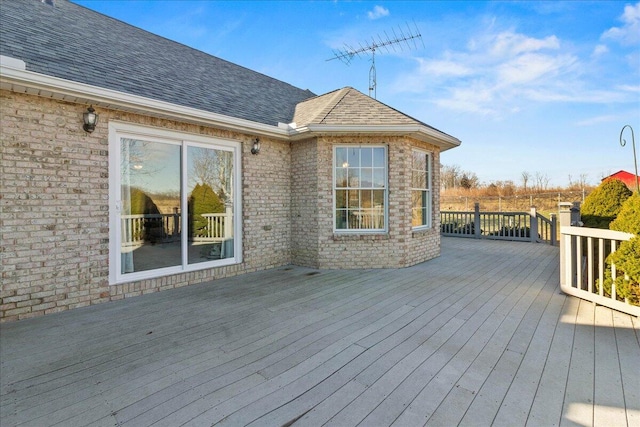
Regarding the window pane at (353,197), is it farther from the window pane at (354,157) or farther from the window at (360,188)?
the window pane at (354,157)

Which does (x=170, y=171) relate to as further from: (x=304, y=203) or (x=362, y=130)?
(x=362, y=130)

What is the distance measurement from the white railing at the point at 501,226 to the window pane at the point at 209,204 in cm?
877

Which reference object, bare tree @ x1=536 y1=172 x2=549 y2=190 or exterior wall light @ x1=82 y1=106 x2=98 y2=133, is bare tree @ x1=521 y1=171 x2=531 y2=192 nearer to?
bare tree @ x1=536 y1=172 x2=549 y2=190

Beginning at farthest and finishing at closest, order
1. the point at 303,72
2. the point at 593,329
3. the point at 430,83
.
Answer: the point at 303,72
the point at 430,83
the point at 593,329

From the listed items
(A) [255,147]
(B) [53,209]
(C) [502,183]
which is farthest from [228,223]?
(C) [502,183]

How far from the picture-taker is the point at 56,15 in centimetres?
537

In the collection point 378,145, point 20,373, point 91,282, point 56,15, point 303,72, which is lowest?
point 20,373

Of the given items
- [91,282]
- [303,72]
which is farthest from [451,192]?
[91,282]

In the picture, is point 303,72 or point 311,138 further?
point 303,72

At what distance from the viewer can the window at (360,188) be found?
20.9 feet

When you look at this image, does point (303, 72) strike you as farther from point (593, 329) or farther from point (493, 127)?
point (493, 127)

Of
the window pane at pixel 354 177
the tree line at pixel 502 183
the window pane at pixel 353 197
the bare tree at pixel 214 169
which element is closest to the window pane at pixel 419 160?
the window pane at pixel 354 177

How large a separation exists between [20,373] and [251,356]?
182 cm

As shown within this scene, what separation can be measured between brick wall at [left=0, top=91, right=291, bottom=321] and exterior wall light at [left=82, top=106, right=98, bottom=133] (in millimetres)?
81
